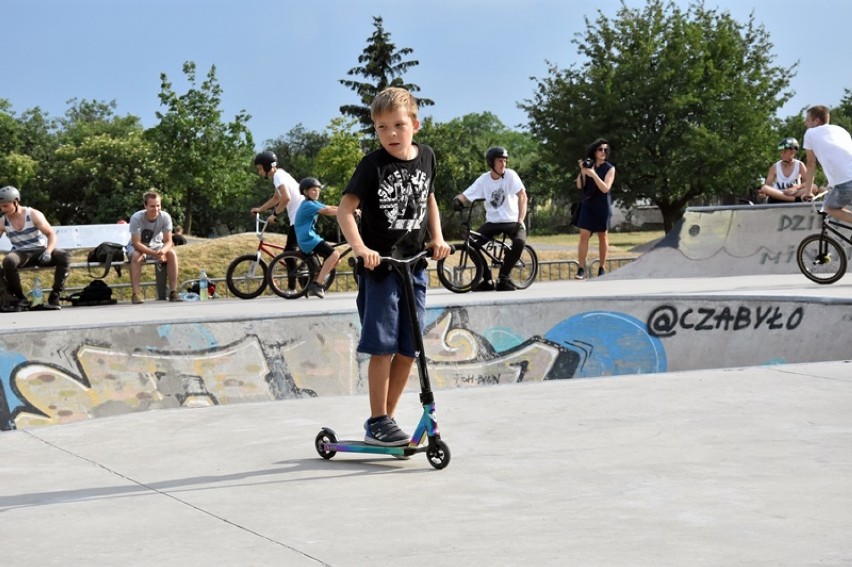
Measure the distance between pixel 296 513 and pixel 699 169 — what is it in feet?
130

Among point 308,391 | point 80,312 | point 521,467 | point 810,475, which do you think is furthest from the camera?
point 80,312

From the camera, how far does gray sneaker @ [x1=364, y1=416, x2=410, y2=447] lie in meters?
5.03

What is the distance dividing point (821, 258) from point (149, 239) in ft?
28.5

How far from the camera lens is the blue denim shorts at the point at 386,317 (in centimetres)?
497

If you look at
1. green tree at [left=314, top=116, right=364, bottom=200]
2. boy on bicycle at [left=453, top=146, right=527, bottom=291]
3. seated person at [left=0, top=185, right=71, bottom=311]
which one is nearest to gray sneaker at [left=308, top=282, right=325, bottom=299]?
boy on bicycle at [left=453, top=146, right=527, bottom=291]

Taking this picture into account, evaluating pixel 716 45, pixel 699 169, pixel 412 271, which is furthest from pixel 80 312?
pixel 716 45

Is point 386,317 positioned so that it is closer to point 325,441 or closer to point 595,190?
point 325,441

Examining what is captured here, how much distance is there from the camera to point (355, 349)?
9.47 metres

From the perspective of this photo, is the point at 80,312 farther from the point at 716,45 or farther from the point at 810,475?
the point at 716,45

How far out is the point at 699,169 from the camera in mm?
41969

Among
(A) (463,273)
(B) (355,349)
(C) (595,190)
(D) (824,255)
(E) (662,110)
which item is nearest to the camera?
(B) (355,349)

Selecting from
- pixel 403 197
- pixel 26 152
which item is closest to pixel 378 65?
pixel 26 152

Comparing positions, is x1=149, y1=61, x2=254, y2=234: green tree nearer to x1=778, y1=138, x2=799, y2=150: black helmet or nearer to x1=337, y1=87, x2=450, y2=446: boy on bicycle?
x1=778, y1=138, x2=799, y2=150: black helmet

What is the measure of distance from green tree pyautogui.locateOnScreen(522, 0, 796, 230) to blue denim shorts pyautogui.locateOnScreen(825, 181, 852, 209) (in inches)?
1178
